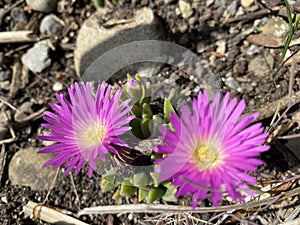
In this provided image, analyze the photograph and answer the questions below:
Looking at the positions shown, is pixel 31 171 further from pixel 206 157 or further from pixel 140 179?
pixel 206 157

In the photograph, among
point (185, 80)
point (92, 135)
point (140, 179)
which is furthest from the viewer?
point (185, 80)

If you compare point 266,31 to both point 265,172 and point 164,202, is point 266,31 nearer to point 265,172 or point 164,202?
point 265,172

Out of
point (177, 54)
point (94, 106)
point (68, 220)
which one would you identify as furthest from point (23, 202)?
point (177, 54)

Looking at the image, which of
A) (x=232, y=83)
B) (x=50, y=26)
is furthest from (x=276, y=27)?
(x=50, y=26)

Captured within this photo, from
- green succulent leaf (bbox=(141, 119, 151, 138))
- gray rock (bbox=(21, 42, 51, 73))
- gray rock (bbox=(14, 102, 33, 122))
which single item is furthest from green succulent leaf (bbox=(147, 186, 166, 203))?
gray rock (bbox=(21, 42, 51, 73))

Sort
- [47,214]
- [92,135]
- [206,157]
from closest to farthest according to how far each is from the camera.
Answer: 1. [206,157]
2. [92,135]
3. [47,214]

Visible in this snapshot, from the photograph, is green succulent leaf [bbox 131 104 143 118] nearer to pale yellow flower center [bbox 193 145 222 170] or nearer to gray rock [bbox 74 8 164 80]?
pale yellow flower center [bbox 193 145 222 170]

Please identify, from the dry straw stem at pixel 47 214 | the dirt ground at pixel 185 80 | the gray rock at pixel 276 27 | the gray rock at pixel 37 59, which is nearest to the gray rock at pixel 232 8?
the dirt ground at pixel 185 80
